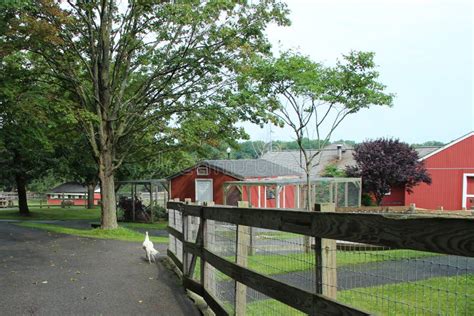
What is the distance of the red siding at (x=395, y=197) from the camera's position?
114 feet

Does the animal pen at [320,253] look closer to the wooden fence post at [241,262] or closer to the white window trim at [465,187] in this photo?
the wooden fence post at [241,262]

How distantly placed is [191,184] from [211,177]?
4.90 feet

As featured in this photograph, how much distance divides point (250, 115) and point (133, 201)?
17048 millimetres

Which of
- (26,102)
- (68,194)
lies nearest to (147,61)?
(26,102)

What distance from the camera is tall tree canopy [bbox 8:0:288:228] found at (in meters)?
17.9

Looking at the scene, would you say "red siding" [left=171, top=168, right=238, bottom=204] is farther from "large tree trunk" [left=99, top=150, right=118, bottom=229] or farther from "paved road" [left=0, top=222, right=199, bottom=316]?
"paved road" [left=0, top=222, right=199, bottom=316]

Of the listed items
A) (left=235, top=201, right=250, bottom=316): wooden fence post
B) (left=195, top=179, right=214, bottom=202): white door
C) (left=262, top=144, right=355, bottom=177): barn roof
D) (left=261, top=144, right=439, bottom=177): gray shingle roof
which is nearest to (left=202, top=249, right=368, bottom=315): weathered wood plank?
(left=235, top=201, right=250, bottom=316): wooden fence post

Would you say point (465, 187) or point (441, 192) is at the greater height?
point (465, 187)

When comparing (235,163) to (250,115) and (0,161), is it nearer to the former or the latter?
(250,115)

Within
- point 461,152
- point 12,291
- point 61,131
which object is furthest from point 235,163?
point 12,291

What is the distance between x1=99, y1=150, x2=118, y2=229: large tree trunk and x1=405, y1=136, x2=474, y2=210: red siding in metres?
22.8

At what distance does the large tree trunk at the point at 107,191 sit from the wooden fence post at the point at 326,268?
17.7m

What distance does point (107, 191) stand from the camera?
2030 cm

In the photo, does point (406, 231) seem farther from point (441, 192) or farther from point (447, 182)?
point (447, 182)
